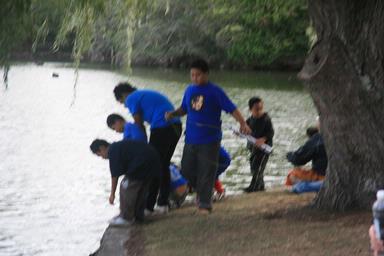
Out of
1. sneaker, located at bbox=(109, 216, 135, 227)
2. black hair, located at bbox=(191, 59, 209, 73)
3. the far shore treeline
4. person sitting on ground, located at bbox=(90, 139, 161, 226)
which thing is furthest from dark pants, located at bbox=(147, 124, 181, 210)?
the far shore treeline

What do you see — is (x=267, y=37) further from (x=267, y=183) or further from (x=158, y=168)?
(x=158, y=168)

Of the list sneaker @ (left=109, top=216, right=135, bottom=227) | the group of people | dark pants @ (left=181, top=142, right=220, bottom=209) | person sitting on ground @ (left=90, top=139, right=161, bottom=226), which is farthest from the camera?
dark pants @ (left=181, top=142, right=220, bottom=209)

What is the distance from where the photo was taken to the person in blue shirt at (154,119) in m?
8.61

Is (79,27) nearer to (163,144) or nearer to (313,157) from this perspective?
(163,144)

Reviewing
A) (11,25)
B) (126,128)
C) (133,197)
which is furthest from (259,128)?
(11,25)

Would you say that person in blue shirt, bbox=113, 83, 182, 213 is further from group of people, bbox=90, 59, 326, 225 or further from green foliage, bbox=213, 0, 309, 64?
green foliage, bbox=213, 0, 309, 64

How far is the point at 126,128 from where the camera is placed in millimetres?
8586

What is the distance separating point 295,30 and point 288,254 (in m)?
40.8

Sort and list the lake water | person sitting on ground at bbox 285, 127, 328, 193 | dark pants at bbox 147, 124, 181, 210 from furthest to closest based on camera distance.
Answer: the lake water < person sitting on ground at bbox 285, 127, 328, 193 < dark pants at bbox 147, 124, 181, 210

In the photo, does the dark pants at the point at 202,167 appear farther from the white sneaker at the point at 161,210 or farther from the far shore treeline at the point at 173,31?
the far shore treeline at the point at 173,31

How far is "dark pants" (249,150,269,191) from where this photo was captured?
416 inches

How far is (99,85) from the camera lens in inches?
1657

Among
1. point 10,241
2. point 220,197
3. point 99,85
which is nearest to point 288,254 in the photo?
point 220,197

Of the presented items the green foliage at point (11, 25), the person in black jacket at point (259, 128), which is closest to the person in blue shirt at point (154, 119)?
the green foliage at point (11, 25)
